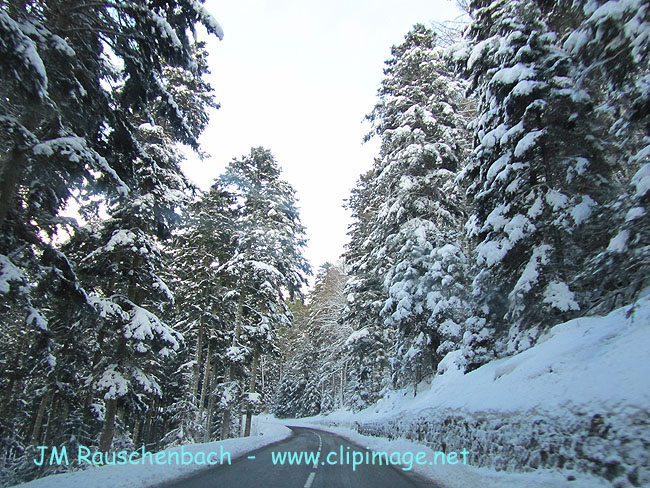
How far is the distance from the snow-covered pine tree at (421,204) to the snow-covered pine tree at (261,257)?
6.25 meters

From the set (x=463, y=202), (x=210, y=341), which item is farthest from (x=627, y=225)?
(x=210, y=341)

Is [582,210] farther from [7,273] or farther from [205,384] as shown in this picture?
[205,384]

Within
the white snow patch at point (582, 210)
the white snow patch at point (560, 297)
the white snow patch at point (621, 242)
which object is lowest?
the white snow patch at point (560, 297)

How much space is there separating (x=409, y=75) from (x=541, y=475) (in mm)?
18894

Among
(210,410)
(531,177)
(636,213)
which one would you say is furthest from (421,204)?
(210,410)

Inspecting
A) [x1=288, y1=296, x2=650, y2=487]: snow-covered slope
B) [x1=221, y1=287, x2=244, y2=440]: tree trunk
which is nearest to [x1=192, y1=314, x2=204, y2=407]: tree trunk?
[x1=221, y1=287, x2=244, y2=440]: tree trunk

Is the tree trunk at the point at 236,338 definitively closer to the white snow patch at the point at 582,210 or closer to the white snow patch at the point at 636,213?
the white snow patch at the point at 582,210

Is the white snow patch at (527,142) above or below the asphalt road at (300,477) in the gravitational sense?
above

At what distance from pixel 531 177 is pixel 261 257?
51.1 feet

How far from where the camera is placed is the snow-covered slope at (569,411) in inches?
167

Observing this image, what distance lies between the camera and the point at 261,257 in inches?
856

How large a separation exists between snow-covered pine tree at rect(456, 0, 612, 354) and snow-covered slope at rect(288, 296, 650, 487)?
1333 millimetres

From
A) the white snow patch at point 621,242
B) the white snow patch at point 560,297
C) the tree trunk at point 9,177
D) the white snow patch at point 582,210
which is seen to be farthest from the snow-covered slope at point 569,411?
the tree trunk at point 9,177

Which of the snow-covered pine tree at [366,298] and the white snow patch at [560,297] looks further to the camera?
the snow-covered pine tree at [366,298]
